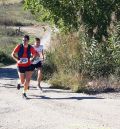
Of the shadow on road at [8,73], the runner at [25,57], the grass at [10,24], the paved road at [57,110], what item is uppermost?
the runner at [25,57]

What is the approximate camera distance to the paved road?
39.5 ft

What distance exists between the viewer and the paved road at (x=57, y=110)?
12.0 m

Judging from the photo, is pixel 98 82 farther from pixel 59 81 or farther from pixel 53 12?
pixel 53 12

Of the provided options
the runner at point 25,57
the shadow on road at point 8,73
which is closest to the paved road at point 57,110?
the runner at point 25,57

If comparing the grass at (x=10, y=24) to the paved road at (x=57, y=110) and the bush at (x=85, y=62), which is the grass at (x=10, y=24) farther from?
the paved road at (x=57, y=110)

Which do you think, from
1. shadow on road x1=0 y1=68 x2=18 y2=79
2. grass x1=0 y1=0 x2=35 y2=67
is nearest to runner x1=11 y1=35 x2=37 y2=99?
shadow on road x1=0 y1=68 x2=18 y2=79

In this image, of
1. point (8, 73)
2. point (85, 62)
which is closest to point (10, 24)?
point (8, 73)

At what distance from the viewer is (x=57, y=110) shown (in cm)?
1366

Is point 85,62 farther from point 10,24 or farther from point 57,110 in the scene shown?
point 10,24

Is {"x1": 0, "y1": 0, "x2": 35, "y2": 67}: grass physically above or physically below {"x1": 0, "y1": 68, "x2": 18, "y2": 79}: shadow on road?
below

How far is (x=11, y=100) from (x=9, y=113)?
5.98 ft

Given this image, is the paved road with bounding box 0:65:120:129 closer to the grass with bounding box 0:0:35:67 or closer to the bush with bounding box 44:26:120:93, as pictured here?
the bush with bounding box 44:26:120:93

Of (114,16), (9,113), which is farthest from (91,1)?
(9,113)

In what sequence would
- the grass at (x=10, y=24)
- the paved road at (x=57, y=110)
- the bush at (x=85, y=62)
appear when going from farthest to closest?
1. the grass at (x=10, y=24)
2. the bush at (x=85, y=62)
3. the paved road at (x=57, y=110)
